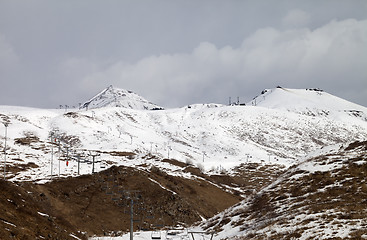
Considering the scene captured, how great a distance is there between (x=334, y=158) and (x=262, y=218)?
73.2 feet

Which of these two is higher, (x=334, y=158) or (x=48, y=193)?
(x=334, y=158)

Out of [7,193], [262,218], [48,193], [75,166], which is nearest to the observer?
[7,193]

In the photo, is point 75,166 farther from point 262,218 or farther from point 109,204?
point 262,218

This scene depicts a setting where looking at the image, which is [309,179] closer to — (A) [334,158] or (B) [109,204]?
(A) [334,158]

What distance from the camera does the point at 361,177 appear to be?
1789 inches

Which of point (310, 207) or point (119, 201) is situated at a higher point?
point (310, 207)

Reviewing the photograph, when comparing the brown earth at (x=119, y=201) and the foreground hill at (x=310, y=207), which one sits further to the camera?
the brown earth at (x=119, y=201)

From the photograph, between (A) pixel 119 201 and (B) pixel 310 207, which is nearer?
(B) pixel 310 207

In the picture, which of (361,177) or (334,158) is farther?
(334,158)

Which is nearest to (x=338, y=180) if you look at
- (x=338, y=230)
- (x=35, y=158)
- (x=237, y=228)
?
(x=237, y=228)

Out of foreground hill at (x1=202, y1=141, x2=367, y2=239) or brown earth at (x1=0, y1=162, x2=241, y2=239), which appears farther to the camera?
brown earth at (x1=0, y1=162, x2=241, y2=239)

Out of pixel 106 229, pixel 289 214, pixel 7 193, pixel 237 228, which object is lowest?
pixel 106 229

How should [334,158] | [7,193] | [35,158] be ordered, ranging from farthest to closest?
[35,158], [334,158], [7,193]

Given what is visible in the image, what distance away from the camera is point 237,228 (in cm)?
4459
